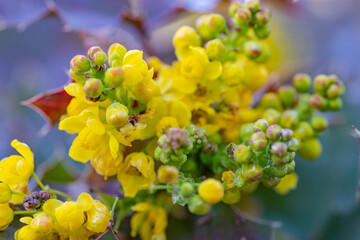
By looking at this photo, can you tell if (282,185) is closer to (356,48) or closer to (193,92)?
(193,92)

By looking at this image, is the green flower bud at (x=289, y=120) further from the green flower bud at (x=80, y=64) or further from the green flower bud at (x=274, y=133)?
the green flower bud at (x=80, y=64)

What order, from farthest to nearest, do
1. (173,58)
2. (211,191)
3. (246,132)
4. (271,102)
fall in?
(173,58) → (271,102) → (246,132) → (211,191)

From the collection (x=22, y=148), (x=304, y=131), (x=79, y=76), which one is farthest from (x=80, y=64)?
(x=304, y=131)

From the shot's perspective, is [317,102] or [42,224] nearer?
[42,224]

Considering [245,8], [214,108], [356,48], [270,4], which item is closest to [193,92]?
[214,108]

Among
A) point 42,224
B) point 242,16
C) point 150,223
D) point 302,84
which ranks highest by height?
point 242,16

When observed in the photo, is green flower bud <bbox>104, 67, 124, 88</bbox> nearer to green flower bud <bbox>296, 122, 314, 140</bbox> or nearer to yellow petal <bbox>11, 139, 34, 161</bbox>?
yellow petal <bbox>11, 139, 34, 161</bbox>

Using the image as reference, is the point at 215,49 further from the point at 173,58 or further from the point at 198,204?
the point at 173,58

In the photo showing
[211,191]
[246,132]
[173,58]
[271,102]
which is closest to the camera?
[211,191]
